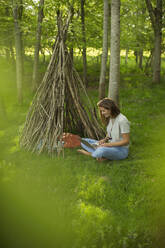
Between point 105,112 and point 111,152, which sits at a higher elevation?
point 105,112

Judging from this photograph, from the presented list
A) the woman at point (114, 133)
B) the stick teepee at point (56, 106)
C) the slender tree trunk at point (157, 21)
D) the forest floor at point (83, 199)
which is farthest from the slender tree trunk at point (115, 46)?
the slender tree trunk at point (157, 21)

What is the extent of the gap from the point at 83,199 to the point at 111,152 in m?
1.06

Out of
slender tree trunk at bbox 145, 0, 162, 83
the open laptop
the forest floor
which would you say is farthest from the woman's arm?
slender tree trunk at bbox 145, 0, 162, 83

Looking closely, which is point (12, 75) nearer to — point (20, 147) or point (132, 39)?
point (132, 39)

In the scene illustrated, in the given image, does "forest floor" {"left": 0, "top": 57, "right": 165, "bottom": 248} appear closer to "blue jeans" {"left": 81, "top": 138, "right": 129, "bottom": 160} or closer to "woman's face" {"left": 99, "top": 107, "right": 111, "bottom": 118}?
"blue jeans" {"left": 81, "top": 138, "right": 129, "bottom": 160}

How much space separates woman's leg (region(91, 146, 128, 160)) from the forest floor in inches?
4.7

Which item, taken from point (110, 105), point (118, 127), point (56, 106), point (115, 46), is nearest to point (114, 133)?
point (118, 127)

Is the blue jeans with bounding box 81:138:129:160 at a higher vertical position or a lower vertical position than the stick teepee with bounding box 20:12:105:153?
lower

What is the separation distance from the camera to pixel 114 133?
12.9ft

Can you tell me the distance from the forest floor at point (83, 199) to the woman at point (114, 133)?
0.54 ft

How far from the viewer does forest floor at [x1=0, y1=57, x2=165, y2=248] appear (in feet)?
8.57

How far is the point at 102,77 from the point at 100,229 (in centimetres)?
655

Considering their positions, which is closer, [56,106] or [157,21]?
[56,106]

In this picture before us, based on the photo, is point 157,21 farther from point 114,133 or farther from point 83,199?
point 83,199
